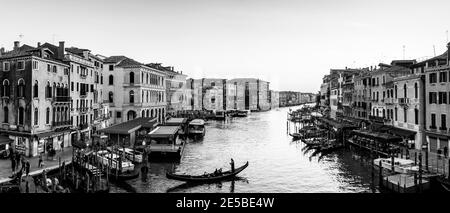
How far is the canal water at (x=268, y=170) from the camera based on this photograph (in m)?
18.3

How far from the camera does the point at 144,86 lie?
4097 cm

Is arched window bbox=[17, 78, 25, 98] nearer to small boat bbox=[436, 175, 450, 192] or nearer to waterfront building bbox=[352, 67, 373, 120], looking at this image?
small boat bbox=[436, 175, 450, 192]

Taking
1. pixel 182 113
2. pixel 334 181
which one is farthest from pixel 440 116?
pixel 182 113

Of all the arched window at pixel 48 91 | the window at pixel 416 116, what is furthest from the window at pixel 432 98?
the arched window at pixel 48 91

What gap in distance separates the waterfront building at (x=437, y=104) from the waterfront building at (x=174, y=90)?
130ft

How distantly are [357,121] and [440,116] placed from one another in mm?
18237

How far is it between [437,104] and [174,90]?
145ft

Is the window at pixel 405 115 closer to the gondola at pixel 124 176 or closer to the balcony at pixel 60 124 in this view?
the gondola at pixel 124 176

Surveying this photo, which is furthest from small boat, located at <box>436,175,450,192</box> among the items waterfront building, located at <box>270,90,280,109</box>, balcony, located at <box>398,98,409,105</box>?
waterfront building, located at <box>270,90,280,109</box>

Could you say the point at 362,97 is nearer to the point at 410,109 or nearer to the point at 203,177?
the point at 410,109

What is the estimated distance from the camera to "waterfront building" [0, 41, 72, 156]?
22062 mm

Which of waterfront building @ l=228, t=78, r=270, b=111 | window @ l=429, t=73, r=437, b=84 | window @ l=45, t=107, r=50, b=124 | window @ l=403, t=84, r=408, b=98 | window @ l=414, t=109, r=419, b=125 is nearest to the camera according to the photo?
window @ l=429, t=73, r=437, b=84

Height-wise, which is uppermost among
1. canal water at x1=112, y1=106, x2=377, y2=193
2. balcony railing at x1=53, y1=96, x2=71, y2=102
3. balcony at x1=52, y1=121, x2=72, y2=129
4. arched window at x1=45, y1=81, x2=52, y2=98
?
arched window at x1=45, y1=81, x2=52, y2=98

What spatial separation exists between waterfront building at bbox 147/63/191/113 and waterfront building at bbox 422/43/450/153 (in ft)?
130
